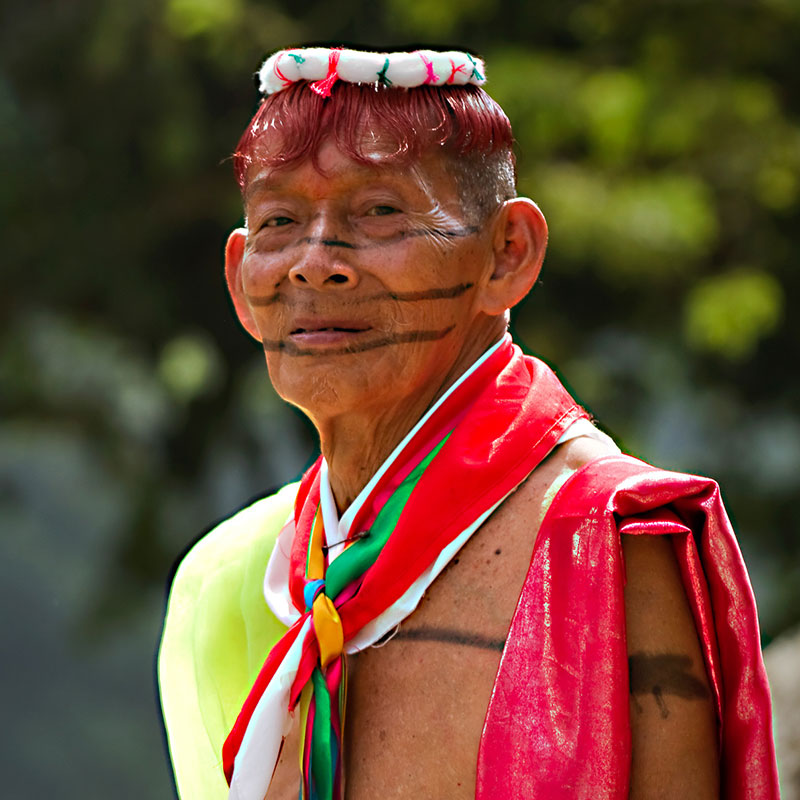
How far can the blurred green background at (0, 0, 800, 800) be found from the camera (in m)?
4.80

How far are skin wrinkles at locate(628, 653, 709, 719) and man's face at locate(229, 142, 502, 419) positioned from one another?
563 mm

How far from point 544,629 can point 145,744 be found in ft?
19.3

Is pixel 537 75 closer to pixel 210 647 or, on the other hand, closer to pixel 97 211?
pixel 97 211

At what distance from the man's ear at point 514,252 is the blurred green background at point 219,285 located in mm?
2891

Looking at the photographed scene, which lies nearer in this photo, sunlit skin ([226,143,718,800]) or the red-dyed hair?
sunlit skin ([226,143,718,800])

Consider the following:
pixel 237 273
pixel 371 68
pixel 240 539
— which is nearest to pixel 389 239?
pixel 371 68

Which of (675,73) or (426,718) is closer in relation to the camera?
(426,718)

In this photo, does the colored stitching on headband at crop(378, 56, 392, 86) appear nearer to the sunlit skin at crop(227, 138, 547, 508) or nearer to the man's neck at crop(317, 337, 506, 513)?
the sunlit skin at crop(227, 138, 547, 508)

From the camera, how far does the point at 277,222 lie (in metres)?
1.83

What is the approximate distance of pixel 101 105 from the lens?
589cm

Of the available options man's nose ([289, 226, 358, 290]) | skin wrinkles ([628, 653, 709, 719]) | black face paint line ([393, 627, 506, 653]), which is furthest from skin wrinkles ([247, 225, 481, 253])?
skin wrinkles ([628, 653, 709, 719])

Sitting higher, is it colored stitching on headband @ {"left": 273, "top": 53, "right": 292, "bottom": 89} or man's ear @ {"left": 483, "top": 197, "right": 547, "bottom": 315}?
colored stitching on headband @ {"left": 273, "top": 53, "right": 292, "bottom": 89}

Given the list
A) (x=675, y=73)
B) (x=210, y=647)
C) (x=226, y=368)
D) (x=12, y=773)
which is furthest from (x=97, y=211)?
(x=210, y=647)

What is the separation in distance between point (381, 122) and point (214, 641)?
0.97 meters
